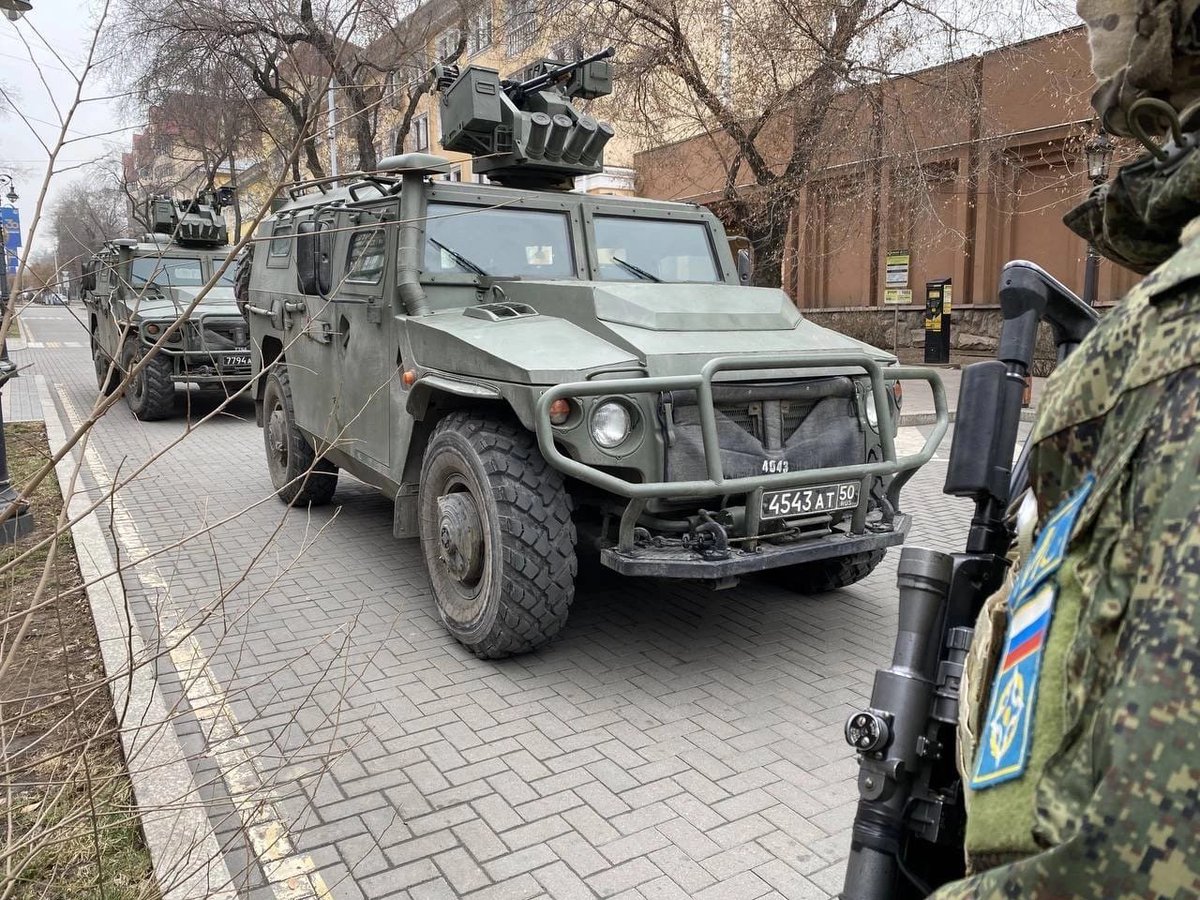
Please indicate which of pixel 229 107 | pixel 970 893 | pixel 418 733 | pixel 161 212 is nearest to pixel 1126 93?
pixel 970 893

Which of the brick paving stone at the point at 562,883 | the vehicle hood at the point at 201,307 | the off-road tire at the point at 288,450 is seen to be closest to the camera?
the brick paving stone at the point at 562,883

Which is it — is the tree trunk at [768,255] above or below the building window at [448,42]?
below


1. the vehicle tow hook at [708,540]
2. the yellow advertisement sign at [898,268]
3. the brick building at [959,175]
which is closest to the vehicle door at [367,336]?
the vehicle tow hook at [708,540]

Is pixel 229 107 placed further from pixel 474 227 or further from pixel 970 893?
pixel 970 893

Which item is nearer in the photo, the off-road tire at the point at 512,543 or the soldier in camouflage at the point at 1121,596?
the soldier in camouflage at the point at 1121,596

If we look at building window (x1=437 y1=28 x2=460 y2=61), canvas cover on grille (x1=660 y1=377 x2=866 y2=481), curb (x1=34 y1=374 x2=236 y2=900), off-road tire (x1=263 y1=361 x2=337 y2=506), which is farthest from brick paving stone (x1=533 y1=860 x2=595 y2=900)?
building window (x1=437 y1=28 x2=460 y2=61)

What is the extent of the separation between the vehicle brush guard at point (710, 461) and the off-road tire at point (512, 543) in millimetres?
223

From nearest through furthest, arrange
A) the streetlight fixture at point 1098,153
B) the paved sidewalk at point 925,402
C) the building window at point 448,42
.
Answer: the streetlight fixture at point 1098,153 → the paved sidewalk at point 925,402 → the building window at point 448,42

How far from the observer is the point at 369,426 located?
508 cm

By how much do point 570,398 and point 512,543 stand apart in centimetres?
61

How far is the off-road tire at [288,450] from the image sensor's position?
645 centimetres

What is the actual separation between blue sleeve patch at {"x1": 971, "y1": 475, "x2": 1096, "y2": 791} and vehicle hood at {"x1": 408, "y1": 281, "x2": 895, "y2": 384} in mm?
2735

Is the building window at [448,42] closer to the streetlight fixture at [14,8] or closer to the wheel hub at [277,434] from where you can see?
the wheel hub at [277,434]

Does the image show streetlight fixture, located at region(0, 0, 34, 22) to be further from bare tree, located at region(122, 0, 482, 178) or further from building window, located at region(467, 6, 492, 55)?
building window, located at region(467, 6, 492, 55)
